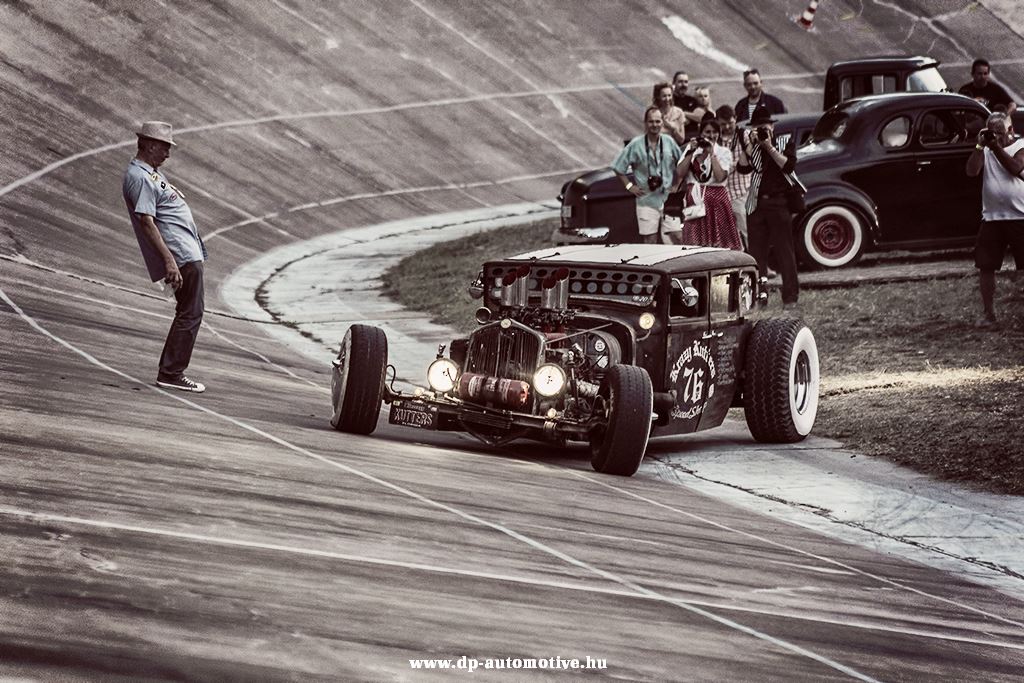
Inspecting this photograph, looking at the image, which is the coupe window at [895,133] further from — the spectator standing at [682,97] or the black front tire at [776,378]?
the black front tire at [776,378]

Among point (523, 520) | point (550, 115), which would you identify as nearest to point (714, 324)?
point (523, 520)

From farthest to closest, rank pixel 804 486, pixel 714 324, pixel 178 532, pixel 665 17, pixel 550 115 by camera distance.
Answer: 1. pixel 665 17
2. pixel 550 115
3. pixel 714 324
4. pixel 804 486
5. pixel 178 532

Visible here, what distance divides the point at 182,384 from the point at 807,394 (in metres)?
4.39

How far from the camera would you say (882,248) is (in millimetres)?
18516

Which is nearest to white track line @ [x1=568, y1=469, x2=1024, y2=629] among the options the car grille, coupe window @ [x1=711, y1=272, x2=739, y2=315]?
the car grille

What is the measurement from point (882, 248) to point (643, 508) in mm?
10189

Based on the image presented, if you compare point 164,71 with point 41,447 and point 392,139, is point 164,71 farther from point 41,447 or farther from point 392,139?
point 41,447

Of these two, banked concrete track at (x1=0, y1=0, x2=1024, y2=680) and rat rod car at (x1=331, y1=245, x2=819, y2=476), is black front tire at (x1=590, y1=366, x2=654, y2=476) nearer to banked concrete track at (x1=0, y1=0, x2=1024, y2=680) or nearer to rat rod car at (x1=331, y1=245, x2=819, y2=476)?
rat rod car at (x1=331, y1=245, x2=819, y2=476)

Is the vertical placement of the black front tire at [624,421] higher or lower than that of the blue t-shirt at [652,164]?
lower

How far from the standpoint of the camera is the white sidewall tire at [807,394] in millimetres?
11445

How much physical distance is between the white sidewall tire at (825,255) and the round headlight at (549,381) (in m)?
8.88

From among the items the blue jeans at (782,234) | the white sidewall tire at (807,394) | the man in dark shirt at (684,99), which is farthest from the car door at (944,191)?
the white sidewall tire at (807,394)

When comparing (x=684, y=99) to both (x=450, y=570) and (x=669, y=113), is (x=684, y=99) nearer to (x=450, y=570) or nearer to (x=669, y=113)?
(x=669, y=113)

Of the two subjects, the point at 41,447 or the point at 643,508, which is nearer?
the point at 41,447
